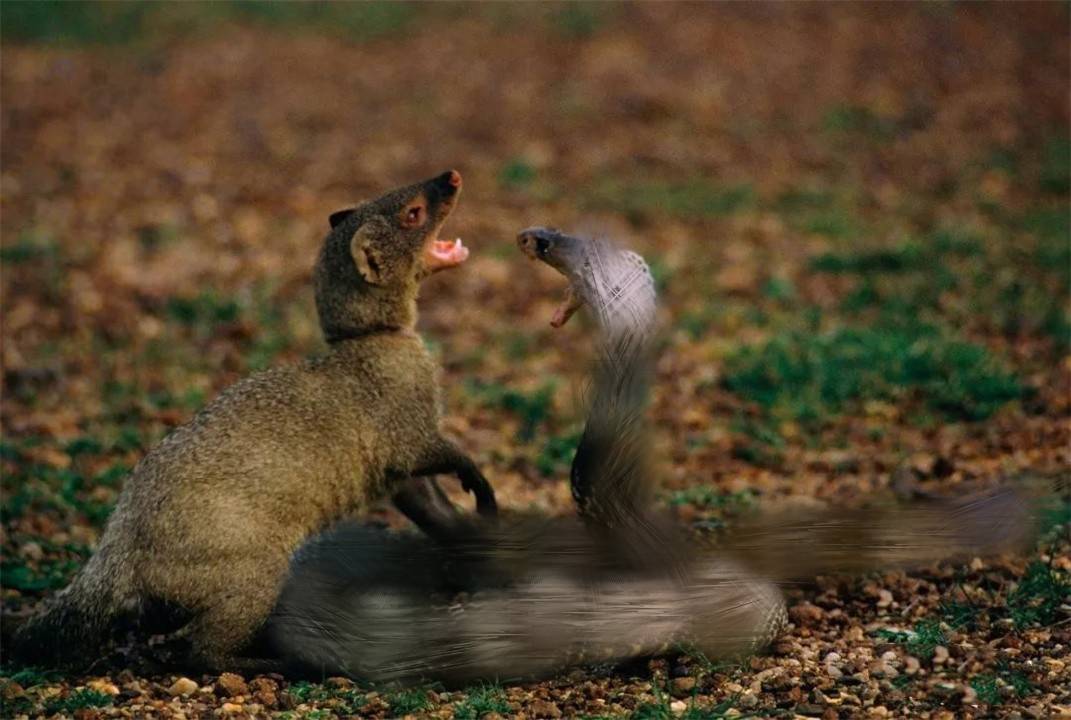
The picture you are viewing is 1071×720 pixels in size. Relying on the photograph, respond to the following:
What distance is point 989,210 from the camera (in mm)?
10625

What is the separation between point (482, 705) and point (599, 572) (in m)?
0.62

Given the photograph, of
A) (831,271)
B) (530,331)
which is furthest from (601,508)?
(831,271)

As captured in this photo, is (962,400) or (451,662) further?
(962,400)

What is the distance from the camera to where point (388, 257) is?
5316 mm

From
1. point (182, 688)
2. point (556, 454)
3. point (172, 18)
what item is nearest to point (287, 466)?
point (182, 688)

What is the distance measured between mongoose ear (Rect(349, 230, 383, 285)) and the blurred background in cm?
142

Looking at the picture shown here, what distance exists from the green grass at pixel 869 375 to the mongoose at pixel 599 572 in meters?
2.22

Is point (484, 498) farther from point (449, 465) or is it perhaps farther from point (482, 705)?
point (482, 705)

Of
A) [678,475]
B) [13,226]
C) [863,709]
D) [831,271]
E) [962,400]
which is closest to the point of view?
[863,709]

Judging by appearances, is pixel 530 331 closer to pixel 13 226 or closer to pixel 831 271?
pixel 831 271

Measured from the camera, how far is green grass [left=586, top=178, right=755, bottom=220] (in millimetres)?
10766

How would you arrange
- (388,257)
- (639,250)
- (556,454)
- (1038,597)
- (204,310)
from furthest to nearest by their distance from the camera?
1. (639,250)
2. (204,310)
3. (556,454)
4. (388,257)
5. (1038,597)

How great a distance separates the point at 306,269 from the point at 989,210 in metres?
5.17

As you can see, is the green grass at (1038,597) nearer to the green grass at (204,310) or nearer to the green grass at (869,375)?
the green grass at (869,375)
